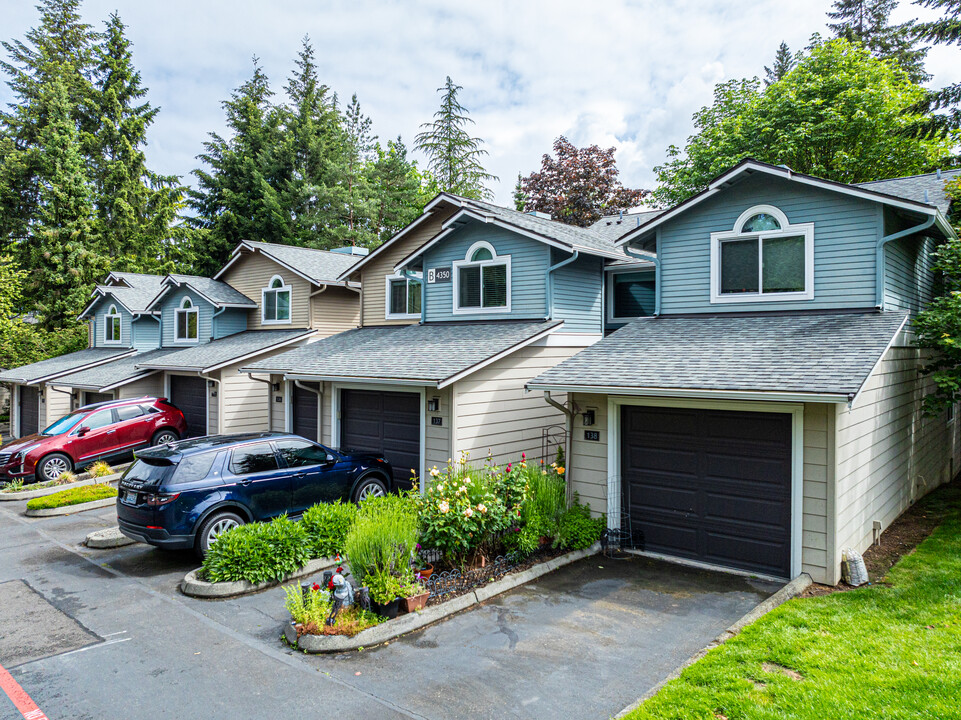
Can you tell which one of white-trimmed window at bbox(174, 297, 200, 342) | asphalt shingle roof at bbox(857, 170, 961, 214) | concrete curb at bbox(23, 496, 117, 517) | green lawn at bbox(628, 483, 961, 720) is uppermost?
asphalt shingle roof at bbox(857, 170, 961, 214)

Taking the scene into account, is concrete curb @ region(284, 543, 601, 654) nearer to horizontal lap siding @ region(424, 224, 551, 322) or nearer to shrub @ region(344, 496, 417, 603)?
shrub @ region(344, 496, 417, 603)

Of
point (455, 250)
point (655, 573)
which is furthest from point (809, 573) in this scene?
point (455, 250)

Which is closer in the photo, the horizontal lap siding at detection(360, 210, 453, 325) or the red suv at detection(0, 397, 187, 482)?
the red suv at detection(0, 397, 187, 482)

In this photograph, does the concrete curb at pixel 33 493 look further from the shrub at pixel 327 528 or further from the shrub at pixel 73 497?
the shrub at pixel 327 528

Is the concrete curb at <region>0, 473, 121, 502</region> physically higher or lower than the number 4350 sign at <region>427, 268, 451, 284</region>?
lower

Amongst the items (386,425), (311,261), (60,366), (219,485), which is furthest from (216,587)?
(60,366)

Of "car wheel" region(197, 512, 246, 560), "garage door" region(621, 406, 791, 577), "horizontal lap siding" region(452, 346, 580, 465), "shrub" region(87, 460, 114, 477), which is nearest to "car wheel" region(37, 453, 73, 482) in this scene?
"shrub" region(87, 460, 114, 477)

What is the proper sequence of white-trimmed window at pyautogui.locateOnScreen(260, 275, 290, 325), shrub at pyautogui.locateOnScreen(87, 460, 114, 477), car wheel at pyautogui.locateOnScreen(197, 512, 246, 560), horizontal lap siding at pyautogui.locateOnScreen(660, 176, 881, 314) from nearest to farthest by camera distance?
car wheel at pyautogui.locateOnScreen(197, 512, 246, 560)
horizontal lap siding at pyautogui.locateOnScreen(660, 176, 881, 314)
shrub at pyautogui.locateOnScreen(87, 460, 114, 477)
white-trimmed window at pyautogui.locateOnScreen(260, 275, 290, 325)

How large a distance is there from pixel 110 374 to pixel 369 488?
14548mm

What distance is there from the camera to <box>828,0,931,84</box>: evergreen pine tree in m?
31.9

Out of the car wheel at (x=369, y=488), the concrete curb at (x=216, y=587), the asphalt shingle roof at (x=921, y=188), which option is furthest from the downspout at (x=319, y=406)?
the asphalt shingle roof at (x=921, y=188)

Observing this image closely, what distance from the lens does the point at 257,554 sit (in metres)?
8.51

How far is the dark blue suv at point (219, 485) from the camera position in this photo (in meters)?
9.17

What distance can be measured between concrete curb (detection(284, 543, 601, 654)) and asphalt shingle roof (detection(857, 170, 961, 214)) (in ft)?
35.0
